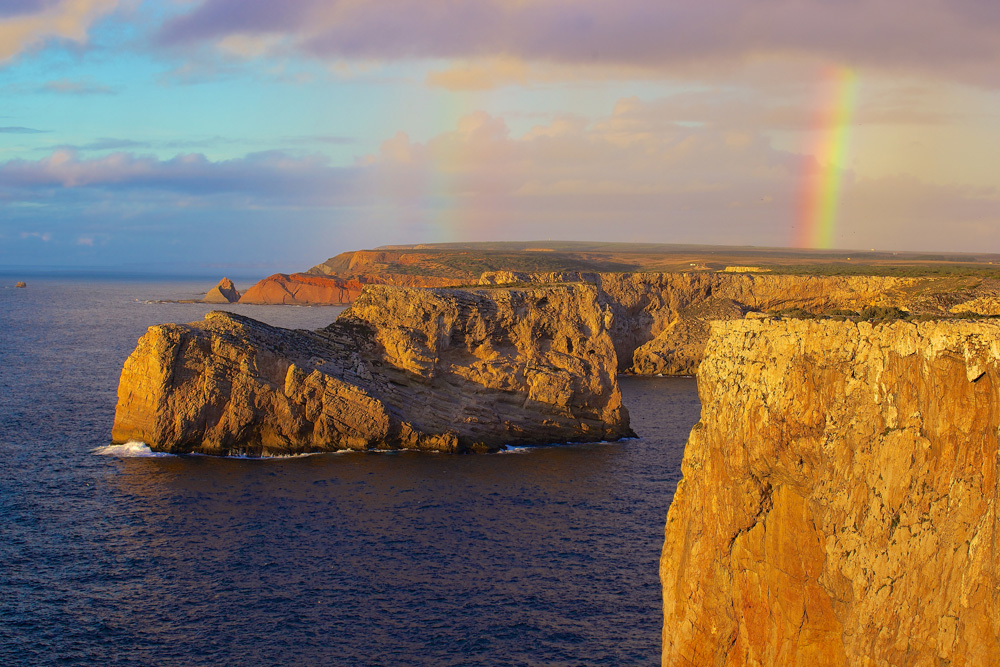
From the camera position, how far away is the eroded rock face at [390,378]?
42469 millimetres

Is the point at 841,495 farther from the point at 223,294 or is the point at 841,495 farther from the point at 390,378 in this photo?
the point at 223,294

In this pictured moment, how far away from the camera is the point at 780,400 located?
13.2 meters

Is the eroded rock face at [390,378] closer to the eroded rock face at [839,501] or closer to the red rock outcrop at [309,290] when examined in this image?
the eroded rock face at [839,501]

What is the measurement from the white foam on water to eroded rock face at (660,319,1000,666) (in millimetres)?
33222

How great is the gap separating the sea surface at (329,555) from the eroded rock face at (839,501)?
8.27 meters

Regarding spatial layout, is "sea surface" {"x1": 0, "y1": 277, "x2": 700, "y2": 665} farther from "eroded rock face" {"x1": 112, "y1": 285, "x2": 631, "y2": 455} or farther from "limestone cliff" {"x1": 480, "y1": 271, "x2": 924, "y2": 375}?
"limestone cliff" {"x1": 480, "y1": 271, "x2": 924, "y2": 375}

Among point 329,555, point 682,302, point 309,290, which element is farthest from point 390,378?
point 309,290

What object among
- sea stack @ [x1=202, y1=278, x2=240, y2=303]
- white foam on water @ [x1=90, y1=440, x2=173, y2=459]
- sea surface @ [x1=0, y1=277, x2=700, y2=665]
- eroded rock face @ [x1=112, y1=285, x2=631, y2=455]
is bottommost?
sea surface @ [x1=0, y1=277, x2=700, y2=665]

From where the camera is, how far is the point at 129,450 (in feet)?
139

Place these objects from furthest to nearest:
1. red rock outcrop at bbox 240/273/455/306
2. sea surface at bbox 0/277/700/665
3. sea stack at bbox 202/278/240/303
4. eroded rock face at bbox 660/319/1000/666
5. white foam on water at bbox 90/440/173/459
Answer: sea stack at bbox 202/278/240/303 < red rock outcrop at bbox 240/273/455/306 < white foam on water at bbox 90/440/173/459 < sea surface at bbox 0/277/700/665 < eroded rock face at bbox 660/319/1000/666

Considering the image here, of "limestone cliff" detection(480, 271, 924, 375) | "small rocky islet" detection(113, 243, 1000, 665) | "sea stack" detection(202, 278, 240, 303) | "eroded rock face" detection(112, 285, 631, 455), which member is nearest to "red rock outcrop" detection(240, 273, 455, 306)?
"sea stack" detection(202, 278, 240, 303)

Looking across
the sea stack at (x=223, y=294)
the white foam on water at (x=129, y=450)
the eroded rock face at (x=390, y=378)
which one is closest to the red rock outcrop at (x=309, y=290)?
the sea stack at (x=223, y=294)

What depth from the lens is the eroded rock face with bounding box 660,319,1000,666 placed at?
10.8 m

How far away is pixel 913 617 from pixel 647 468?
30.4 meters
